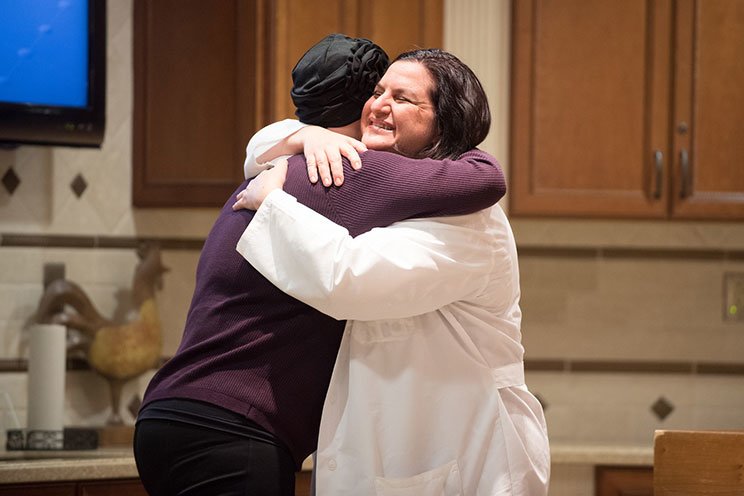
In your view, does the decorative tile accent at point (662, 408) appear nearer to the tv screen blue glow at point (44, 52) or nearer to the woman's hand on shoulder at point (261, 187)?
the tv screen blue glow at point (44, 52)

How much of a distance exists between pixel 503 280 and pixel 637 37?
1.69 m

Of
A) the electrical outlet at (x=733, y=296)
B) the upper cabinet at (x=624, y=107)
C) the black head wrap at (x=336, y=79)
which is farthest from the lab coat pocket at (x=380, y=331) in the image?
the electrical outlet at (x=733, y=296)

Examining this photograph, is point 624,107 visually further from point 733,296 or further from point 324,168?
point 324,168

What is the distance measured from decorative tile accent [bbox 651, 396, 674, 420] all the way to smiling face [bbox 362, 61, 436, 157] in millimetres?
2021

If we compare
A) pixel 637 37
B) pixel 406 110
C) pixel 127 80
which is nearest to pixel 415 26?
pixel 637 37

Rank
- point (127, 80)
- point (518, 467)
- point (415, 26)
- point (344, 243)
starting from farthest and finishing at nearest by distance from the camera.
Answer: point (127, 80) < point (415, 26) < point (518, 467) < point (344, 243)

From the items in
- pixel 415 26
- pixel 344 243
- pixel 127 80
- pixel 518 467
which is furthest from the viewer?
pixel 127 80

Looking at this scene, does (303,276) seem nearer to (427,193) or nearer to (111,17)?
(427,193)

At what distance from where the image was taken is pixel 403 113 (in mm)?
1766

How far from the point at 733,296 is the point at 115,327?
1983 mm

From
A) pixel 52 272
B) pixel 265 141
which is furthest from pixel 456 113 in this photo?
pixel 52 272

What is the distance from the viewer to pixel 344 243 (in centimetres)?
158

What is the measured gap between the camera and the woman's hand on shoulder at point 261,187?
5.51 ft

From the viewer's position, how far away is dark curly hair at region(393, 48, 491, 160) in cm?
175
